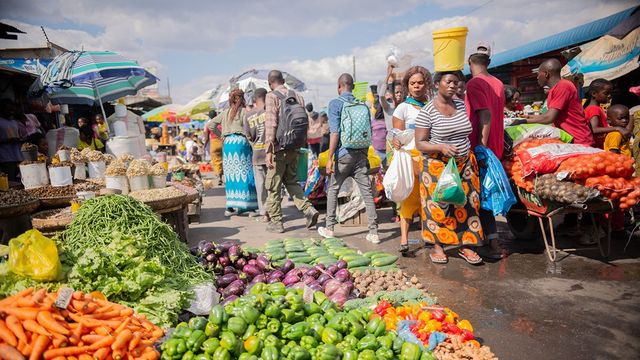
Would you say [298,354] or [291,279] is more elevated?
[298,354]

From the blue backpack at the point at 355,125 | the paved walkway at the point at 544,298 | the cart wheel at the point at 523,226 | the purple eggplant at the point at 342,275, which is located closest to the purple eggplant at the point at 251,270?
the purple eggplant at the point at 342,275

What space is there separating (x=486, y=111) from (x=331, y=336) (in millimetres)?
3516

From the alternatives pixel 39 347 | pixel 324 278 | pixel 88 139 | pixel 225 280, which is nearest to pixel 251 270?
pixel 225 280

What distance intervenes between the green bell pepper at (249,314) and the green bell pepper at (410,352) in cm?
96

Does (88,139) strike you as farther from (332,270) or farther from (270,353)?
(270,353)

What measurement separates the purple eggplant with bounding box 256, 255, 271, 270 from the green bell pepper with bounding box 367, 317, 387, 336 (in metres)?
1.75

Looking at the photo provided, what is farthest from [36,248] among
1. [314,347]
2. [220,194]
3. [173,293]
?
[220,194]

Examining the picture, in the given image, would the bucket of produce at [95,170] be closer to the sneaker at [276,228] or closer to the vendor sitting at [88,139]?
the sneaker at [276,228]

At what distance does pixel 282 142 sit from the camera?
20.6ft

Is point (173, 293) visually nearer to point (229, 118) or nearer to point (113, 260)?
point (113, 260)

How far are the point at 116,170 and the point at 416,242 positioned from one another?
170 inches

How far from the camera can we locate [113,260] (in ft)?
10.5

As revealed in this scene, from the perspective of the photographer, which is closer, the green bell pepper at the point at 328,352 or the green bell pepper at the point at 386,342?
the green bell pepper at the point at 328,352

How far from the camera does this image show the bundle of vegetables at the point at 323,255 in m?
4.68
